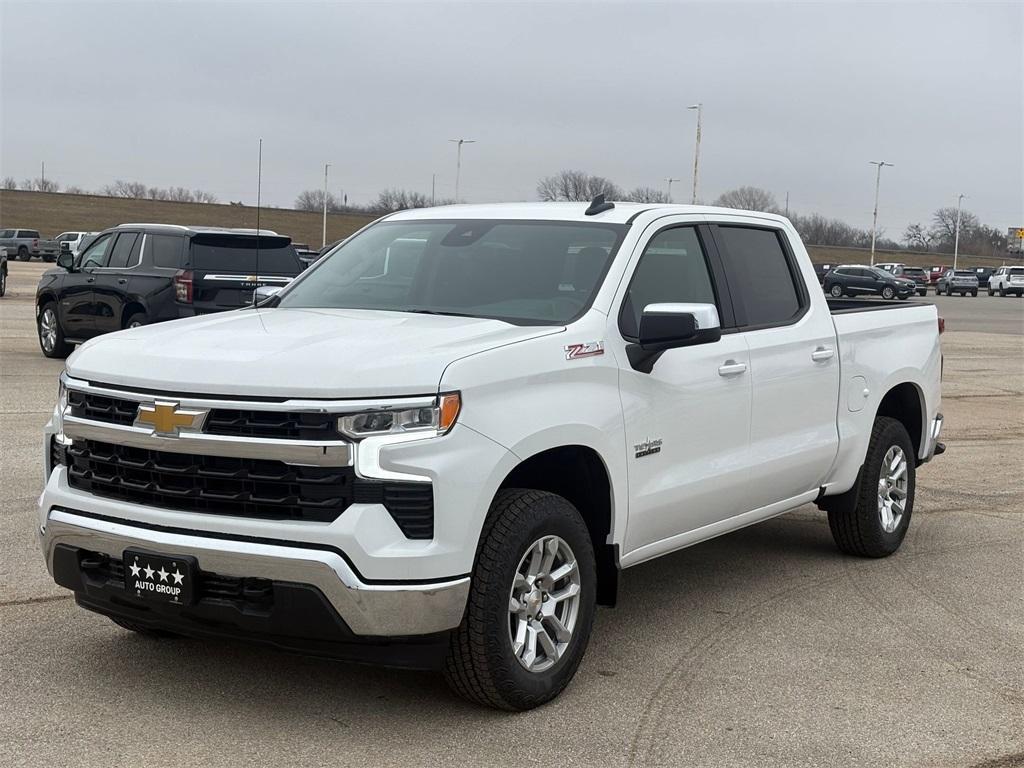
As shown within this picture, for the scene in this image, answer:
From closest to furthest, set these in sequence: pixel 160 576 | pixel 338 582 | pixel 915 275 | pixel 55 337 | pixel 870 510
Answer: pixel 338 582, pixel 160 576, pixel 870 510, pixel 55 337, pixel 915 275

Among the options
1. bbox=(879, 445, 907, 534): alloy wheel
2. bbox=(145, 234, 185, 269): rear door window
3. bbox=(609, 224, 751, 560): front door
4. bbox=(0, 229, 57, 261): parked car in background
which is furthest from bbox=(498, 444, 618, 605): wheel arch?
bbox=(0, 229, 57, 261): parked car in background

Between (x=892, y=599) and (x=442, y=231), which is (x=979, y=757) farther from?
(x=442, y=231)

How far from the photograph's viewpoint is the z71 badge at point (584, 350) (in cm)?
480

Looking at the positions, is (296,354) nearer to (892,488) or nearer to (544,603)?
(544,603)

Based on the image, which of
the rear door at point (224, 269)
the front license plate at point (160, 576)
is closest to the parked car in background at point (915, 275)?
the rear door at point (224, 269)

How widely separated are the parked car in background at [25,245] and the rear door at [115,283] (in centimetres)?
5397

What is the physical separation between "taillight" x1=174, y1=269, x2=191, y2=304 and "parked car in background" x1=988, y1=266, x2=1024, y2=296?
62.3 m

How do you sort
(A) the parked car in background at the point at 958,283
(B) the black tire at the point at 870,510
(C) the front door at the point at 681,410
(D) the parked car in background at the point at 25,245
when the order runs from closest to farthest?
(C) the front door at the point at 681,410 < (B) the black tire at the point at 870,510 < (D) the parked car in background at the point at 25,245 < (A) the parked car in background at the point at 958,283

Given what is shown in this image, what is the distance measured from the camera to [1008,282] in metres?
69.3

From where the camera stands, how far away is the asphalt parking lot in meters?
4.29

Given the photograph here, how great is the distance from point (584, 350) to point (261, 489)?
139 centimetres

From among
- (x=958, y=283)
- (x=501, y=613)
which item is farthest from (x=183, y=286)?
(x=958, y=283)

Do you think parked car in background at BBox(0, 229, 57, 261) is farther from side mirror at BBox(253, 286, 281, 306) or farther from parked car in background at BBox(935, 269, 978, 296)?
side mirror at BBox(253, 286, 281, 306)

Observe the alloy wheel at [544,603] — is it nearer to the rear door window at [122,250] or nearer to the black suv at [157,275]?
the black suv at [157,275]
